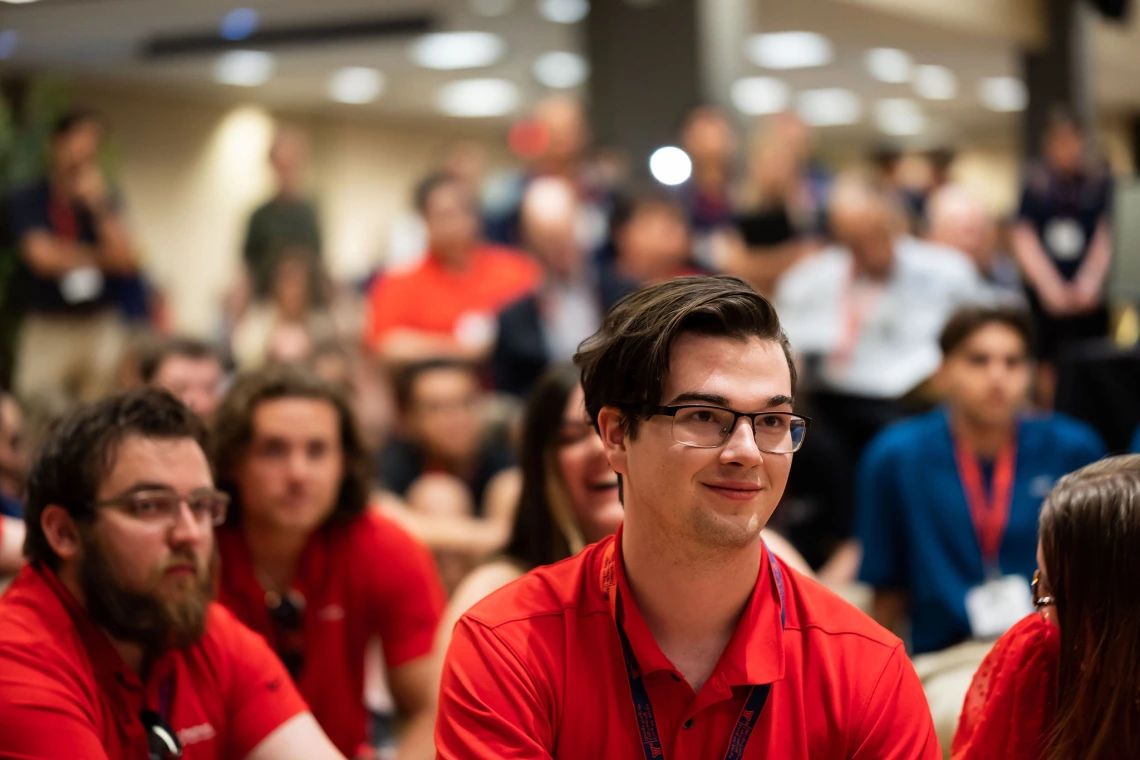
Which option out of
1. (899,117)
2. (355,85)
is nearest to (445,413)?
(355,85)

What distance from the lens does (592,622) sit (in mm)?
1702

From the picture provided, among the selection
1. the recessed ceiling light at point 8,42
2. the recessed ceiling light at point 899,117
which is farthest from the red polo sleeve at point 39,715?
the recessed ceiling light at point 899,117

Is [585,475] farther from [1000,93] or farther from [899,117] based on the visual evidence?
[899,117]

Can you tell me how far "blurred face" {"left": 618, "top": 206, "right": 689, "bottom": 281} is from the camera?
550 centimetres

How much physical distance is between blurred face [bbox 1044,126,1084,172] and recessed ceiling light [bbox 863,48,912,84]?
17.3ft

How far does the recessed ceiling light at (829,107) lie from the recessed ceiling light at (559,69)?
3.02 m

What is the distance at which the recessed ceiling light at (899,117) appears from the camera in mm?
16875

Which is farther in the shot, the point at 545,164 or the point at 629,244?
the point at 545,164

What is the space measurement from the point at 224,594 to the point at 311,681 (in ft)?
0.86

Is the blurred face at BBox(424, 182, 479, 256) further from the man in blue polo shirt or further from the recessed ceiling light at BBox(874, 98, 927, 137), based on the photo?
the recessed ceiling light at BBox(874, 98, 927, 137)

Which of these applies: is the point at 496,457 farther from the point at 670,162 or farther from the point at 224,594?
the point at 670,162

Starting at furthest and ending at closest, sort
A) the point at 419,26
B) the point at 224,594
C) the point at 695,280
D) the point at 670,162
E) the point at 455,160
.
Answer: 1. the point at 419,26
2. the point at 455,160
3. the point at 670,162
4. the point at 224,594
5. the point at 695,280

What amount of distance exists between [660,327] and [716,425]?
14 centimetres

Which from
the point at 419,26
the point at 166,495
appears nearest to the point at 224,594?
the point at 166,495
